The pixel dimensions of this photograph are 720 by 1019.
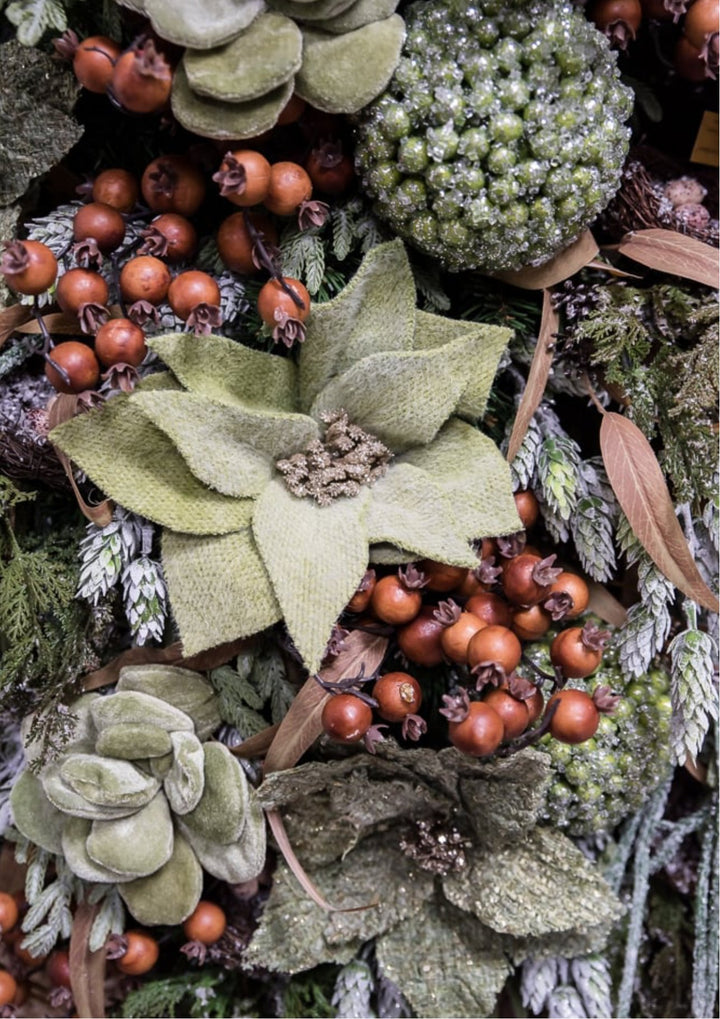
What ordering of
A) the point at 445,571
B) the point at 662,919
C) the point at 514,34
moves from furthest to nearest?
the point at 662,919, the point at 445,571, the point at 514,34

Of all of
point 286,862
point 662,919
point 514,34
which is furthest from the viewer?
point 662,919

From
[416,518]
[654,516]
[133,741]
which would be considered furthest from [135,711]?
[654,516]

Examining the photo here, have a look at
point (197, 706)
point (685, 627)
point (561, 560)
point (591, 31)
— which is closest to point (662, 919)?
point (685, 627)

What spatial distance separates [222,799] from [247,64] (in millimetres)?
713

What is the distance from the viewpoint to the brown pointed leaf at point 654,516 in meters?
0.86

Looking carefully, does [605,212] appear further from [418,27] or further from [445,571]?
[445,571]

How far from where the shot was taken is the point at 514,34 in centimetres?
78

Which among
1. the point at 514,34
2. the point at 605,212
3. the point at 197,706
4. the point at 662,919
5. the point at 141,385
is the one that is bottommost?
the point at 662,919

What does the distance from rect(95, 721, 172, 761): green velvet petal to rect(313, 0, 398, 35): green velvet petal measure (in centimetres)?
70

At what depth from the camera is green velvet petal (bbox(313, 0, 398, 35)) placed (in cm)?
76

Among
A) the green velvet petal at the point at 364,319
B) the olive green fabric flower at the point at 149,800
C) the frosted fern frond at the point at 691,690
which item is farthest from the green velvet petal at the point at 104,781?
the frosted fern frond at the point at 691,690

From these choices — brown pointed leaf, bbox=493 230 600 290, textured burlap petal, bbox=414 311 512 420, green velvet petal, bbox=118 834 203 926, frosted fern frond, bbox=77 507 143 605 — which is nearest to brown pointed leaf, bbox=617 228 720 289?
brown pointed leaf, bbox=493 230 600 290

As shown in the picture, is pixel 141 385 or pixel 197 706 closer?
pixel 141 385

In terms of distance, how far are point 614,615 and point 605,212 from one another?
1.47 feet
